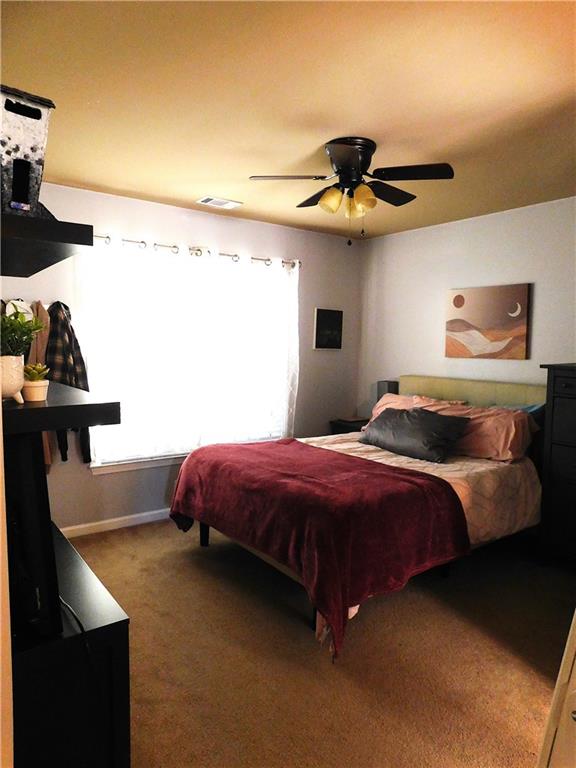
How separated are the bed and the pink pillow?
0.10ft

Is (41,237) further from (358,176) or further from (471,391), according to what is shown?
(471,391)

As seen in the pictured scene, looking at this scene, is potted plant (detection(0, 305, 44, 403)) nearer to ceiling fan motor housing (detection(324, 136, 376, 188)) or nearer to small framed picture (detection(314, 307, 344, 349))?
ceiling fan motor housing (detection(324, 136, 376, 188))

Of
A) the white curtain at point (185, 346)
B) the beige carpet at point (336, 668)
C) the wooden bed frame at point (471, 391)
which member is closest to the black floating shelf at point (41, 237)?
the beige carpet at point (336, 668)

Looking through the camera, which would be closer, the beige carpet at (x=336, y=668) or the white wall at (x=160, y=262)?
the beige carpet at (x=336, y=668)

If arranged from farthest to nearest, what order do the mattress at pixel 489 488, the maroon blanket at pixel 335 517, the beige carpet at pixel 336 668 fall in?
the mattress at pixel 489 488, the maroon blanket at pixel 335 517, the beige carpet at pixel 336 668

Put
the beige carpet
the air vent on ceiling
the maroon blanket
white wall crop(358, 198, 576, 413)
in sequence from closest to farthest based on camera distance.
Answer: the beige carpet
the maroon blanket
white wall crop(358, 198, 576, 413)
the air vent on ceiling

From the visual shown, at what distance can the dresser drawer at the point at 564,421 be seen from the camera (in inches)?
129

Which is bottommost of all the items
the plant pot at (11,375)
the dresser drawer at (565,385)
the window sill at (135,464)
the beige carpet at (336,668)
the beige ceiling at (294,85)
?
the beige carpet at (336,668)

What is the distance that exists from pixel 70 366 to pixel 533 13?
3191 mm

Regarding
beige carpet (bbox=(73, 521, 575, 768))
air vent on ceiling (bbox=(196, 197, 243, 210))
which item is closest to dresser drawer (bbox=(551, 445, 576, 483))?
beige carpet (bbox=(73, 521, 575, 768))

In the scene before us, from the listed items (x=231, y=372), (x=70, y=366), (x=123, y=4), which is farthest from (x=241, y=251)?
(x=123, y=4)

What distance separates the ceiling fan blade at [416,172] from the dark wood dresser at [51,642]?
6.51 feet

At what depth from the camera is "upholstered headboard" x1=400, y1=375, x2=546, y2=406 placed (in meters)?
3.90

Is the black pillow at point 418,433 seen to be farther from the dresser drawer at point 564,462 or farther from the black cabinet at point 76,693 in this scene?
the black cabinet at point 76,693
